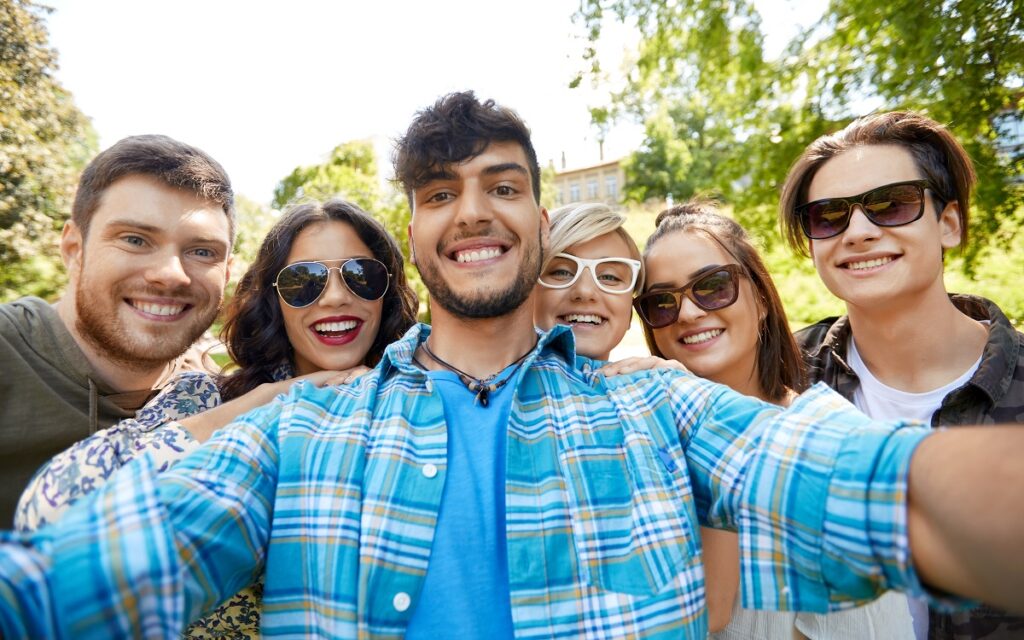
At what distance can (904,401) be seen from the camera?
9.49 ft

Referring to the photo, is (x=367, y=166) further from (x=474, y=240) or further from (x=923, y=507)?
(x=923, y=507)

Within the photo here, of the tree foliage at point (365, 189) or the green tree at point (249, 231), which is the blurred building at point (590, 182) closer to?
the green tree at point (249, 231)

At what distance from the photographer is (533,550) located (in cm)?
171

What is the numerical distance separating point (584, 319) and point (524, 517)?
1.41 meters

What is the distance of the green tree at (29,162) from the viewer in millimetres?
11758

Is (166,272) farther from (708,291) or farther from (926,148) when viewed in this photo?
(926,148)

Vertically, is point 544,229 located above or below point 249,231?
below

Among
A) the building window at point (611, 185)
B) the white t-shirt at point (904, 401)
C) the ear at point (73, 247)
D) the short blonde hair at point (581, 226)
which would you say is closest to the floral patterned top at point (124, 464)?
the ear at point (73, 247)

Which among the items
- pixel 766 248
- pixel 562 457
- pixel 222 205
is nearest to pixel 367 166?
pixel 766 248

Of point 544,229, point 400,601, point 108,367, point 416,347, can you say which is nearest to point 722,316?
point 544,229

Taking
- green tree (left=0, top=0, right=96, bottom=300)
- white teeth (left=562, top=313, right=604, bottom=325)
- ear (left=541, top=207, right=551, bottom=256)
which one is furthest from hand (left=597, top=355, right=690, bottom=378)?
green tree (left=0, top=0, right=96, bottom=300)

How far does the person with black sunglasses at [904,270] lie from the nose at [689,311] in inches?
30.9

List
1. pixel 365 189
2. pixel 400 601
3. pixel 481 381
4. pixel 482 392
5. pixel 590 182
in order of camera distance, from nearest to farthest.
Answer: pixel 400 601 < pixel 482 392 < pixel 481 381 < pixel 365 189 < pixel 590 182

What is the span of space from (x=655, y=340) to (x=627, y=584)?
6.56 feet
